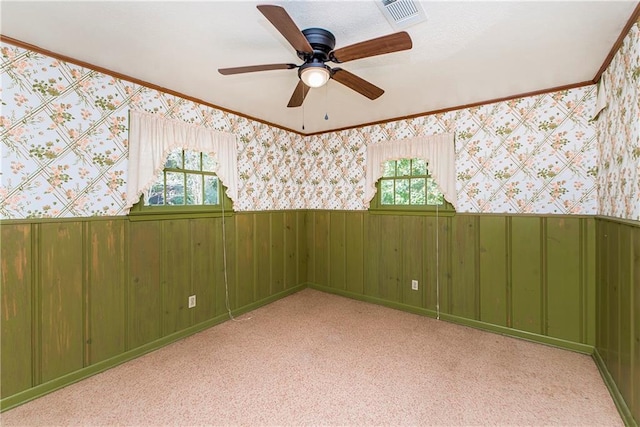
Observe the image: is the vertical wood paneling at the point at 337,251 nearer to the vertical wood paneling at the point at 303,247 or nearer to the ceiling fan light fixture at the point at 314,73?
the vertical wood paneling at the point at 303,247

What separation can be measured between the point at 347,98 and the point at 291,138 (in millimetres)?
1460

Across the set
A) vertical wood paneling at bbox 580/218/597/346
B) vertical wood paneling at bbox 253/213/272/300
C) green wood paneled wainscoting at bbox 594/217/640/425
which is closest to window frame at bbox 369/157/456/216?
vertical wood paneling at bbox 580/218/597/346

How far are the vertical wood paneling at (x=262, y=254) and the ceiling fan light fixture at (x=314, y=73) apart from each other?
2110mm

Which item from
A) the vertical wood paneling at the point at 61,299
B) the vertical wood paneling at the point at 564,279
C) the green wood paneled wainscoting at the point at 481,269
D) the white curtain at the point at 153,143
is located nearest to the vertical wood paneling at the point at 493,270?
the green wood paneled wainscoting at the point at 481,269

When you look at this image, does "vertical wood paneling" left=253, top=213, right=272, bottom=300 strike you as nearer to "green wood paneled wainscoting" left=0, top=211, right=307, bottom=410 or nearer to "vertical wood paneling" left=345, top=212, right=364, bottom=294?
"green wood paneled wainscoting" left=0, top=211, right=307, bottom=410

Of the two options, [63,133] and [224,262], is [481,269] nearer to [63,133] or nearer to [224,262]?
[224,262]

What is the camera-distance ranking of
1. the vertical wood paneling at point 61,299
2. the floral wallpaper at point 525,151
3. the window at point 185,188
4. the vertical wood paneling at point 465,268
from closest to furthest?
the vertical wood paneling at point 61,299 < the floral wallpaper at point 525,151 < the window at point 185,188 < the vertical wood paneling at point 465,268

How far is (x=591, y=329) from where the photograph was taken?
8.11ft

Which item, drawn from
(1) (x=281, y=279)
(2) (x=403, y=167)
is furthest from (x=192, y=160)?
(2) (x=403, y=167)

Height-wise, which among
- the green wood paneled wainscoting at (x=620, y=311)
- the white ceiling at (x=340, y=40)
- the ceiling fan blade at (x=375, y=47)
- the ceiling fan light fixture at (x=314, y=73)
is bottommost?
the green wood paneled wainscoting at (x=620, y=311)

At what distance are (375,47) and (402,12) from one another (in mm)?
288

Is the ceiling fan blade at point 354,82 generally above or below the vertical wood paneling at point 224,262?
above

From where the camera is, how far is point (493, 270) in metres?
2.91

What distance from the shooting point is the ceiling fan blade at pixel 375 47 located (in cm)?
144
